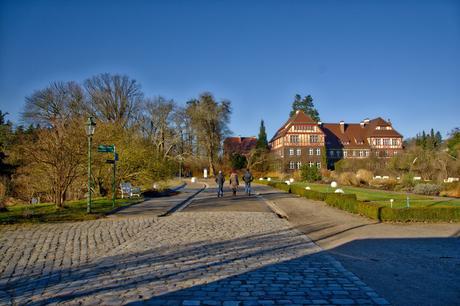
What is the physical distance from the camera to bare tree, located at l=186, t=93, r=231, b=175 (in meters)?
60.8

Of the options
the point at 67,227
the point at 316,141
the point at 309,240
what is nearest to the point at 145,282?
the point at 309,240

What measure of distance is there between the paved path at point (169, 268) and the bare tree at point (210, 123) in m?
50.5

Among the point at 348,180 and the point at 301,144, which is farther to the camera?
the point at 301,144

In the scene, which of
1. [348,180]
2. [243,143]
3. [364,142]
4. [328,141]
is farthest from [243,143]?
[348,180]

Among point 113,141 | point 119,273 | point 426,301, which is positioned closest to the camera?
point 426,301

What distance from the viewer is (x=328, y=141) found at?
249ft

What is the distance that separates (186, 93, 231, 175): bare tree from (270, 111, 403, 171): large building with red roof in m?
12.7

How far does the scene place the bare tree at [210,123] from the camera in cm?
6075

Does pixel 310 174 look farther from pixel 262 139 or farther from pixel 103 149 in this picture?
pixel 262 139

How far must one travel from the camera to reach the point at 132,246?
8102 mm

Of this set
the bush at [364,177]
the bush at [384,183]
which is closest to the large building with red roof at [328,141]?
the bush at [364,177]

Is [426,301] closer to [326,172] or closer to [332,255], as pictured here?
[332,255]

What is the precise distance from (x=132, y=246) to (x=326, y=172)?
1526 inches

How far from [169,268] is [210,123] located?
56.6m
